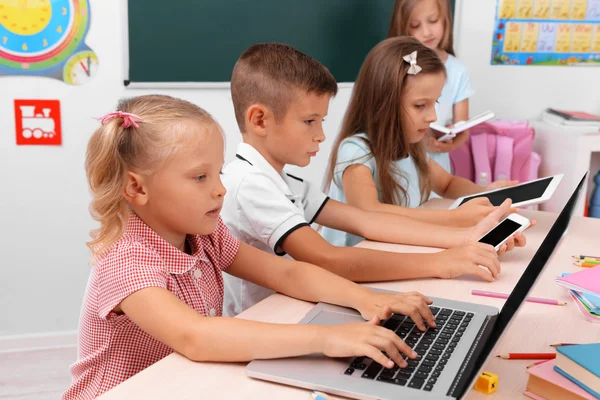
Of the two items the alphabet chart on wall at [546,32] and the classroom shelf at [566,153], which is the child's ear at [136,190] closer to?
the classroom shelf at [566,153]

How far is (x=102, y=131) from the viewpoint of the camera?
1091 millimetres

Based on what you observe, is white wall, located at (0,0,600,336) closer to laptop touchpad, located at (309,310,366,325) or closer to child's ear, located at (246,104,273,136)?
child's ear, located at (246,104,273,136)

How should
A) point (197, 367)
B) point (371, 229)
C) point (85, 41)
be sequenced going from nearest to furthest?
point (197, 367)
point (371, 229)
point (85, 41)

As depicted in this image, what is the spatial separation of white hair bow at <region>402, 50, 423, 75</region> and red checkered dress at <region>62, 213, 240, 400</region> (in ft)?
2.91

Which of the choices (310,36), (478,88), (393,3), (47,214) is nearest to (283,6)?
(310,36)

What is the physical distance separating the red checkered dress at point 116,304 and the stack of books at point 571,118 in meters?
2.43

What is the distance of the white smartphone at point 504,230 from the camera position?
1469 millimetres

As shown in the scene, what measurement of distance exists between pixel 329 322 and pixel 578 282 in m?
0.47

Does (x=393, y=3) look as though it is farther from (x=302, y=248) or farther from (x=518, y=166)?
(x=302, y=248)

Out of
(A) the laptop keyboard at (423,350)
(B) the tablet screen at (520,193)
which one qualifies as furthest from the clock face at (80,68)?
(A) the laptop keyboard at (423,350)

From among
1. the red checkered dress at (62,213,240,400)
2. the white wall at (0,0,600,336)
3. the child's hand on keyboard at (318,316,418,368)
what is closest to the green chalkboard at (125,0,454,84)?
the white wall at (0,0,600,336)

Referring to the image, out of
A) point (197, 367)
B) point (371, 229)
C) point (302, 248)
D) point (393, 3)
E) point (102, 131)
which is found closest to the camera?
point (197, 367)

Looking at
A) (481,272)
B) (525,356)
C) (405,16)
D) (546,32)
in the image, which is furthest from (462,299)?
(546,32)

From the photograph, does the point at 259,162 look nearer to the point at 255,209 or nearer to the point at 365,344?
the point at 255,209
